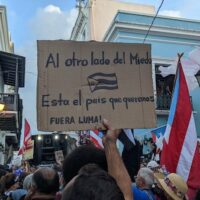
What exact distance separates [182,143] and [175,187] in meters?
0.67

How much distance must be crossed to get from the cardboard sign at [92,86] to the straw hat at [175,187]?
674 millimetres

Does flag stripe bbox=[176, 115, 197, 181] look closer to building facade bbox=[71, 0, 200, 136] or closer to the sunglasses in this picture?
the sunglasses

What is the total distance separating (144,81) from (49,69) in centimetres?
75

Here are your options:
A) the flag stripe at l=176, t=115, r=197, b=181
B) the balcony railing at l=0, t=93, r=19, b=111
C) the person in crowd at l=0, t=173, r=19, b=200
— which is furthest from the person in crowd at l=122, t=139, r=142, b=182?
the balcony railing at l=0, t=93, r=19, b=111

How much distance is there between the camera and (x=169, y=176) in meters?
3.91

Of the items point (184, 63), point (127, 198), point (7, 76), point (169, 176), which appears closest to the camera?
point (127, 198)

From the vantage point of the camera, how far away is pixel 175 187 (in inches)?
150

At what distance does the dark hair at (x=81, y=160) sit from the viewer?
250 centimetres

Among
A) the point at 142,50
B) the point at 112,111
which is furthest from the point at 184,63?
the point at 112,111

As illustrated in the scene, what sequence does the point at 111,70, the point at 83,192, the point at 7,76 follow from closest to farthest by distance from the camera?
1. the point at 83,192
2. the point at 111,70
3. the point at 7,76

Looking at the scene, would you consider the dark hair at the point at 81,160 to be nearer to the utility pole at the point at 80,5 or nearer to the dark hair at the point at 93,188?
the dark hair at the point at 93,188

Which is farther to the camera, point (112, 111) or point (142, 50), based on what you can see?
point (142, 50)

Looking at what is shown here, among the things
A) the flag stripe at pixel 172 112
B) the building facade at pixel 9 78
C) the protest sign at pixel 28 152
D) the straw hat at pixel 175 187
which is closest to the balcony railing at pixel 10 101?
the building facade at pixel 9 78

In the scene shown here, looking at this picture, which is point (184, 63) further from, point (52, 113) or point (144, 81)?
point (52, 113)
